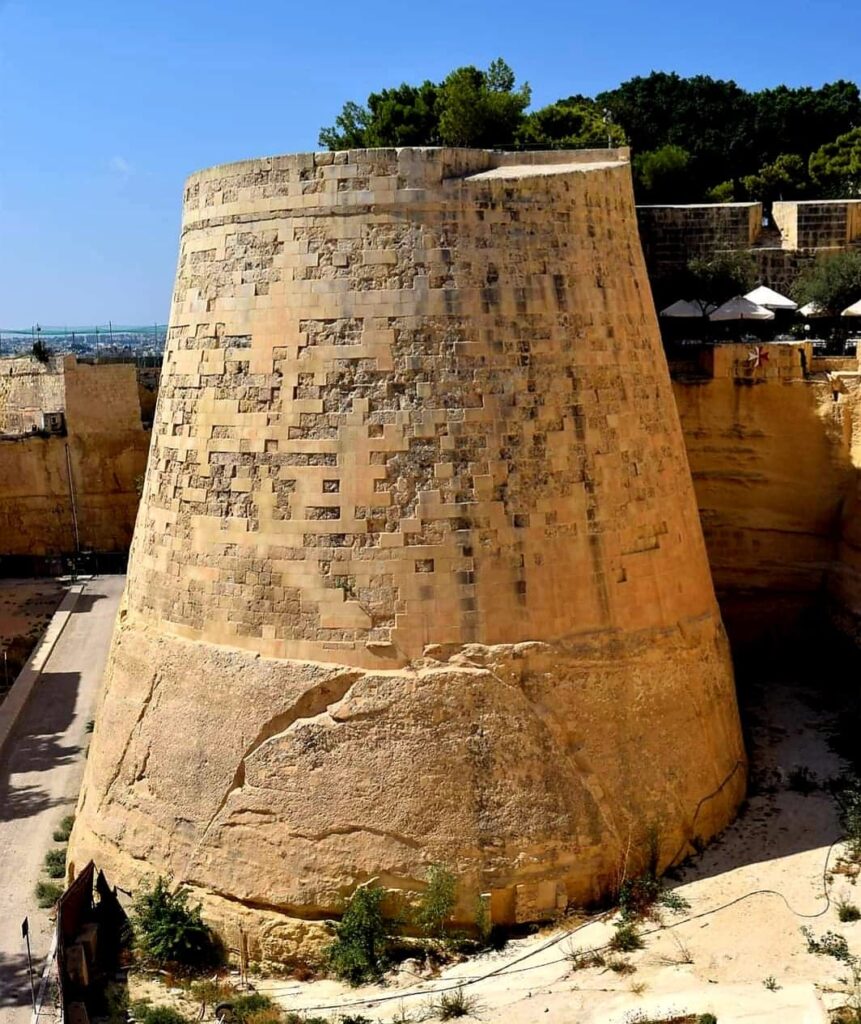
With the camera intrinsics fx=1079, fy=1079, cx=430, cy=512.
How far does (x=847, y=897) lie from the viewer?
30.7ft

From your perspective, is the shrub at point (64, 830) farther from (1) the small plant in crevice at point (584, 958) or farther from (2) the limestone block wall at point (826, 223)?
(2) the limestone block wall at point (826, 223)

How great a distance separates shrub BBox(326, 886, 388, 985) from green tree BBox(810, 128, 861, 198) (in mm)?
24751

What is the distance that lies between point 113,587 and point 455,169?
17.9 m

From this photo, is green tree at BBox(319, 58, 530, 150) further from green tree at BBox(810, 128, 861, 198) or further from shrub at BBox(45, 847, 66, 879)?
shrub at BBox(45, 847, 66, 879)

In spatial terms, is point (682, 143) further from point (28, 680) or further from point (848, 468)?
point (28, 680)

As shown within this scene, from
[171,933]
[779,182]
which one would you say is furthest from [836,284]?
[779,182]

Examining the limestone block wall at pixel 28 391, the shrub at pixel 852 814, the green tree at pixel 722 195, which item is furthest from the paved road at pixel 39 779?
the green tree at pixel 722 195

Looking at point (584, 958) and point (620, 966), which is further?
point (584, 958)

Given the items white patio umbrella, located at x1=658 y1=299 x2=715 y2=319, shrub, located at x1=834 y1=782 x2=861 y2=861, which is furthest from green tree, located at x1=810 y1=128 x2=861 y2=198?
shrub, located at x1=834 y1=782 x2=861 y2=861

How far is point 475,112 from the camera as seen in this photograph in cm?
2673

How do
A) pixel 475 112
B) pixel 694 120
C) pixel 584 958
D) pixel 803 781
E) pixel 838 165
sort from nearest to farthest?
pixel 584 958 → pixel 803 781 → pixel 475 112 → pixel 838 165 → pixel 694 120

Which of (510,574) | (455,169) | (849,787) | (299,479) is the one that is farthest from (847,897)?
(455,169)

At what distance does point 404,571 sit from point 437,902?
2774mm

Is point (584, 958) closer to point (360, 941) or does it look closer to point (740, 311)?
point (360, 941)
